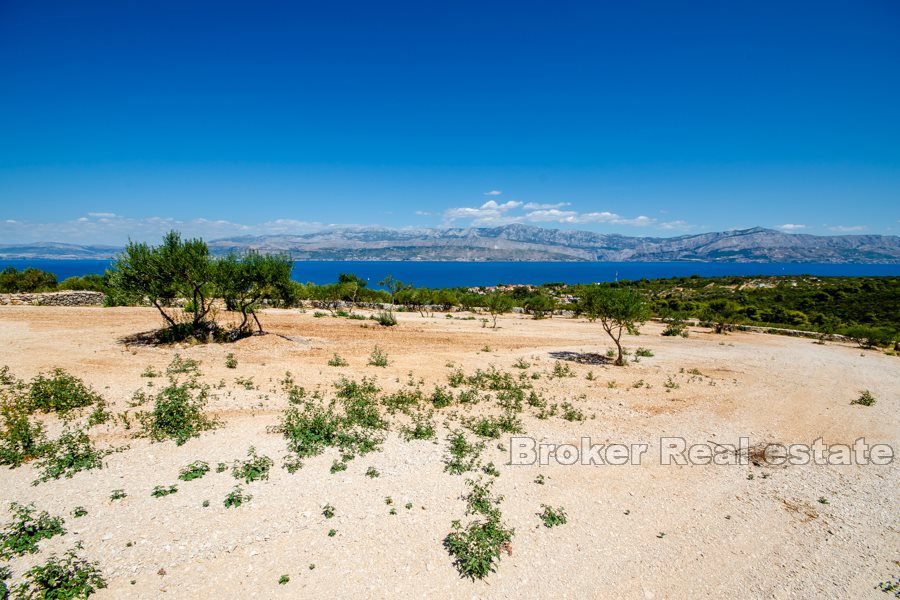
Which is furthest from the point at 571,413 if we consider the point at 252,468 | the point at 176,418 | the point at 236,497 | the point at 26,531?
the point at 26,531

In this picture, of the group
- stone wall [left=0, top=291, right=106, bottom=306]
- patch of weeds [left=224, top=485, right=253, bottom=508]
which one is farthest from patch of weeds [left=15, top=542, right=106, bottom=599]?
stone wall [left=0, top=291, right=106, bottom=306]

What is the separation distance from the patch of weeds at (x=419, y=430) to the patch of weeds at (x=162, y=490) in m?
5.52

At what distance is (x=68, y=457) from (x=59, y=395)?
4.73 m

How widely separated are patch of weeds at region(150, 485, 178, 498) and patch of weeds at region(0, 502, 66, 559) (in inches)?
54.5

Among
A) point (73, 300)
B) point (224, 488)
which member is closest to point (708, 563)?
point (224, 488)

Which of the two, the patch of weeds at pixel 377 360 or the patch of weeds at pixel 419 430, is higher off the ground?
the patch of weeds at pixel 377 360

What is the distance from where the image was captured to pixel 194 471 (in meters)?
9.02

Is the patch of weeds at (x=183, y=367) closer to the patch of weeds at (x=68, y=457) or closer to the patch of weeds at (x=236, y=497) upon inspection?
the patch of weeds at (x=68, y=457)

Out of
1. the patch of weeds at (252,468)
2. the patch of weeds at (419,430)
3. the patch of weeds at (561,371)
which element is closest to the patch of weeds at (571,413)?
the patch of weeds at (561,371)

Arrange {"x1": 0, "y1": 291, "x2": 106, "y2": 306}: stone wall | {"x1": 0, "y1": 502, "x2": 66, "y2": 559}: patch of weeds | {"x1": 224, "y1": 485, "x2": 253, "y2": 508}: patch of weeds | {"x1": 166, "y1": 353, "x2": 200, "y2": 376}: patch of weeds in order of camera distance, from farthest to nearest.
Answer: {"x1": 0, "y1": 291, "x2": 106, "y2": 306}: stone wall < {"x1": 166, "y1": 353, "x2": 200, "y2": 376}: patch of weeds < {"x1": 224, "y1": 485, "x2": 253, "y2": 508}: patch of weeds < {"x1": 0, "y1": 502, "x2": 66, "y2": 559}: patch of weeds

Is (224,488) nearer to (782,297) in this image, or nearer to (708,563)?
(708,563)

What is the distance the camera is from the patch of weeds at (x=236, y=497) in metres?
7.96

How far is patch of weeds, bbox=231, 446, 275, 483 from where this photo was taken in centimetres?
895

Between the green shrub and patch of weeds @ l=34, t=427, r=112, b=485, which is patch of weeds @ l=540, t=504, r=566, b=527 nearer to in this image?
the green shrub
